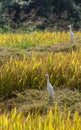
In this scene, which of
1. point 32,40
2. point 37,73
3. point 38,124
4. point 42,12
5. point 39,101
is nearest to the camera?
point 38,124

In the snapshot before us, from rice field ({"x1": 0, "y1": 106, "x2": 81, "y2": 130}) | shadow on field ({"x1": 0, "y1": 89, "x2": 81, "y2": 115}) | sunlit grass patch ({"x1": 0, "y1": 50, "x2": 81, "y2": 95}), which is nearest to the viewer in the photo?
rice field ({"x1": 0, "y1": 106, "x2": 81, "y2": 130})

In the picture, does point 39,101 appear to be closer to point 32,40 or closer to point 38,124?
point 38,124

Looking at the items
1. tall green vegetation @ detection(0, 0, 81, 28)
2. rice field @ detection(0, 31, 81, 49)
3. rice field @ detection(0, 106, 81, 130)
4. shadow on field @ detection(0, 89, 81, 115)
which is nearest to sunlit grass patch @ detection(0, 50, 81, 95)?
shadow on field @ detection(0, 89, 81, 115)

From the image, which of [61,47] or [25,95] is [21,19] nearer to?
[61,47]

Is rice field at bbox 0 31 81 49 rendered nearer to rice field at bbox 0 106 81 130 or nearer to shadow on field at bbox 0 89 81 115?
shadow on field at bbox 0 89 81 115

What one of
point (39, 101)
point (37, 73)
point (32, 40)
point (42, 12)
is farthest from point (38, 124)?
point (42, 12)

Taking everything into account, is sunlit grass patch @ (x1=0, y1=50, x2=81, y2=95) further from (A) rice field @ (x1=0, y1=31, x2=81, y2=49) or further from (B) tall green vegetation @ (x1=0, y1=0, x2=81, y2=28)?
(B) tall green vegetation @ (x1=0, y1=0, x2=81, y2=28)

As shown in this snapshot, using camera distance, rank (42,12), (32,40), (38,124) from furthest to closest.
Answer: (42,12) < (32,40) < (38,124)

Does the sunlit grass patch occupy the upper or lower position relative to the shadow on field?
upper

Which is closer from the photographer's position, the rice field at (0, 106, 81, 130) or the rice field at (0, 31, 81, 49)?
the rice field at (0, 106, 81, 130)

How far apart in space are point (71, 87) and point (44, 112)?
1728 millimetres

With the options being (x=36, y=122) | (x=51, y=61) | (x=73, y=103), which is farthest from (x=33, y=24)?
(x=36, y=122)

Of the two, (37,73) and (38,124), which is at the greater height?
(38,124)

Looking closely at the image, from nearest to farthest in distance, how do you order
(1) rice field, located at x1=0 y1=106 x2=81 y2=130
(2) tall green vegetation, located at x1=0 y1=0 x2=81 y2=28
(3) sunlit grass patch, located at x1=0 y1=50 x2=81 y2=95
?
1. (1) rice field, located at x1=0 y1=106 x2=81 y2=130
2. (3) sunlit grass patch, located at x1=0 y1=50 x2=81 y2=95
3. (2) tall green vegetation, located at x1=0 y1=0 x2=81 y2=28
